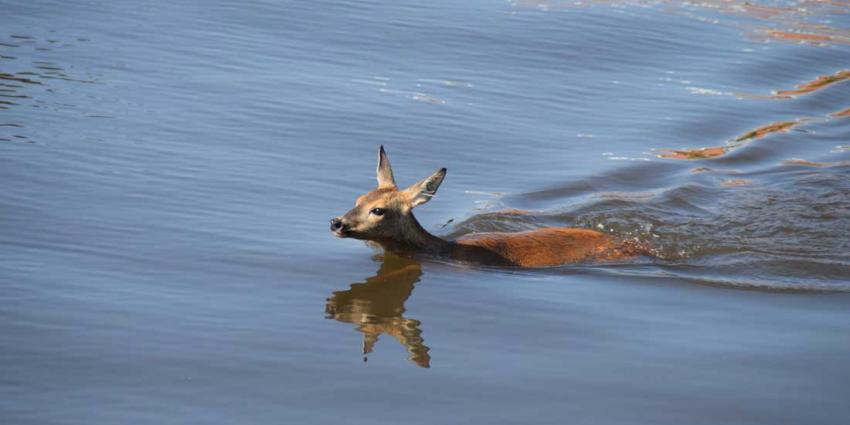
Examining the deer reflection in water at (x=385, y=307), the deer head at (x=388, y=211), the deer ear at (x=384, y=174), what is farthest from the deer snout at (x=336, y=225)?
the deer ear at (x=384, y=174)

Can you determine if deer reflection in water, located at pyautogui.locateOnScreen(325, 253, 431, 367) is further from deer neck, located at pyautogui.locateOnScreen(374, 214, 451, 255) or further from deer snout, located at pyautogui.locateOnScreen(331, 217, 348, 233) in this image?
deer snout, located at pyautogui.locateOnScreen(331, 217, 348, 233)

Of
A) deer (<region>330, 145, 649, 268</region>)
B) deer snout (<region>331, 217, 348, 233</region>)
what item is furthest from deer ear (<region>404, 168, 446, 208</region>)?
deer snout (<region>331, 217, 348, 233</region>)

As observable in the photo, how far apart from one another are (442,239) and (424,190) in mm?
676

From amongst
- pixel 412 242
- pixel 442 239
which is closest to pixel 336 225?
pixel 412 242

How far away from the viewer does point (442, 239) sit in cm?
953

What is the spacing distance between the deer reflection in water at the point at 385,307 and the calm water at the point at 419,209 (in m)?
0.03

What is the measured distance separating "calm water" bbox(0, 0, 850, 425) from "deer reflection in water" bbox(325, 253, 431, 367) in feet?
0.10

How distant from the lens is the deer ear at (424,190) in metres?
8.84

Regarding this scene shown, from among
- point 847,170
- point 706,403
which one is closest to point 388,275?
point 706,403

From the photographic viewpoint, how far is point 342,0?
17219 millimetres

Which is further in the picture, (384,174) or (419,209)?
(419,209)

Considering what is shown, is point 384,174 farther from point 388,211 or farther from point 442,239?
point 442,239

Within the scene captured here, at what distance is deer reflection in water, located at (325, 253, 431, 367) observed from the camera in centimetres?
709

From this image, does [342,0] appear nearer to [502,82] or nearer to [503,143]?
[502,82]
